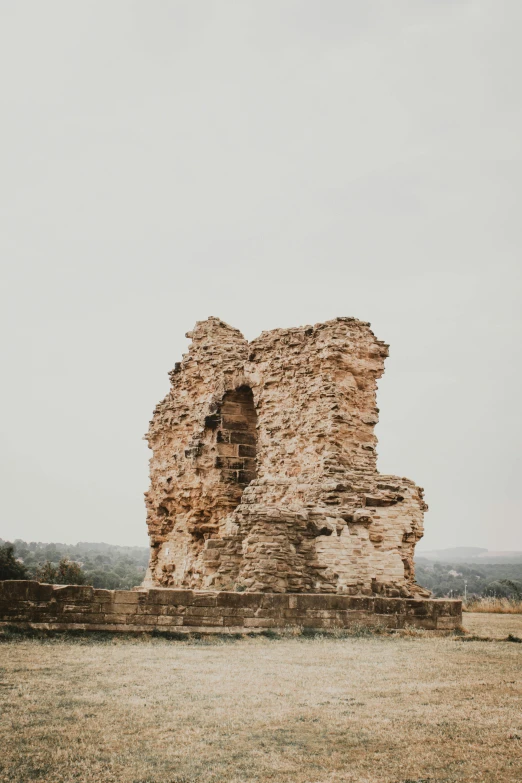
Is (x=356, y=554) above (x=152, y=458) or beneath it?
beneath

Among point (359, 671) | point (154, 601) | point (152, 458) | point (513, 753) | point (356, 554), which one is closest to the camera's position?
point (513, 753)

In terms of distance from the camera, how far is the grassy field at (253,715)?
370 centimetres

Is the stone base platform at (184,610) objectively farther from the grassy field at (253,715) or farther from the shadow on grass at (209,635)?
the grassy field at (253,715)

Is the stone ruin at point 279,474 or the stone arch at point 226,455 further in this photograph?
the stone arch at point 226,455

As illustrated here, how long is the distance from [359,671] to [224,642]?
2.18 m

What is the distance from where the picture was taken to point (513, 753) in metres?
3.99

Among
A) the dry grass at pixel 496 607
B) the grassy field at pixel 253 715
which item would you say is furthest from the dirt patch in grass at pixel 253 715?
the dry grass at pixel 496 607

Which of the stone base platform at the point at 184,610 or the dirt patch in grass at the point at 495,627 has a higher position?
the stone base platform at the point at 184,610

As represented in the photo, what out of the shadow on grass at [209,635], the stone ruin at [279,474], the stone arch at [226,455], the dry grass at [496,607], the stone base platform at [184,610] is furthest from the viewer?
the dry grass at [496,607]

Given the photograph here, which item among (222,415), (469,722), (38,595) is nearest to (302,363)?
(222,415)

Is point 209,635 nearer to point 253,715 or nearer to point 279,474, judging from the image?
point 253,715

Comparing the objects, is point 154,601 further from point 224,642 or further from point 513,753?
point 513,753

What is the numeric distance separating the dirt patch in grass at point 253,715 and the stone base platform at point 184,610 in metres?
0.83

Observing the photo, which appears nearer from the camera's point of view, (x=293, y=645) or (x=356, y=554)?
(x=293, y=645)
